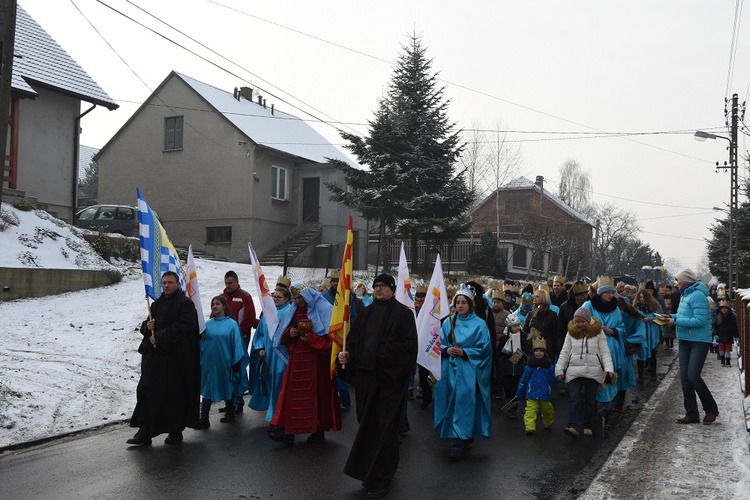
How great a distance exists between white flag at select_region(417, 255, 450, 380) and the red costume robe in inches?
43.6

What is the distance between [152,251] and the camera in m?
8.45

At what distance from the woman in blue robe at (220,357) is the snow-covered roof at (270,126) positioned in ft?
80.0

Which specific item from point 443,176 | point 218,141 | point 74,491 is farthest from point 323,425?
point 218,141

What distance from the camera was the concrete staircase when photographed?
32781 mm

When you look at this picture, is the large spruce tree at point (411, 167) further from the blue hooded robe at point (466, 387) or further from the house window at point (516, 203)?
the house window at point (516, 203)

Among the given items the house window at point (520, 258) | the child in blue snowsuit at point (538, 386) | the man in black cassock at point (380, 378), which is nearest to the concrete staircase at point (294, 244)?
the house window at point (520, 258)

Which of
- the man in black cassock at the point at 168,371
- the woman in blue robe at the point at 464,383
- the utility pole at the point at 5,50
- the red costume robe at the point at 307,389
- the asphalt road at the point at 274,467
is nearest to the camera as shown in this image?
the asphalt road at the point at 274,467

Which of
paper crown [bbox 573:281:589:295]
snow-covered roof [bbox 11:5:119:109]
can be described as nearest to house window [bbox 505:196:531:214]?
snow-covered roof [bbox 11:5:119:109]

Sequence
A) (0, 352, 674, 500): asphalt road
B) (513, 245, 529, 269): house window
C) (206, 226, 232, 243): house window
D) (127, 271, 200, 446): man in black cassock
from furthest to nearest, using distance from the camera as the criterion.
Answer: (513, 245, 529, 269): house window, (206, 226, 232, 243): house window, (127, 271, 200, 446): man in black cassock, (0, 352, 674, 500): asphalt road

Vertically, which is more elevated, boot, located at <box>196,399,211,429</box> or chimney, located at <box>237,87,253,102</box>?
chimney, located at <box>237,87,253,102</box>

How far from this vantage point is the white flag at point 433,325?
7.92 metres

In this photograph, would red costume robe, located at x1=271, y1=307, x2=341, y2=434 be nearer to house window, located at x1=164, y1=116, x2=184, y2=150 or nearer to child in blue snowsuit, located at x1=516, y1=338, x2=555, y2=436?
child in blue snowsuit, located at x1=516, y1=338, x2=555, y2=436

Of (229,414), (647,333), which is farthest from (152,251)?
(647,333)

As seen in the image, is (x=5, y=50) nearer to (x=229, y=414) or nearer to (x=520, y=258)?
(x=229, y=414)
